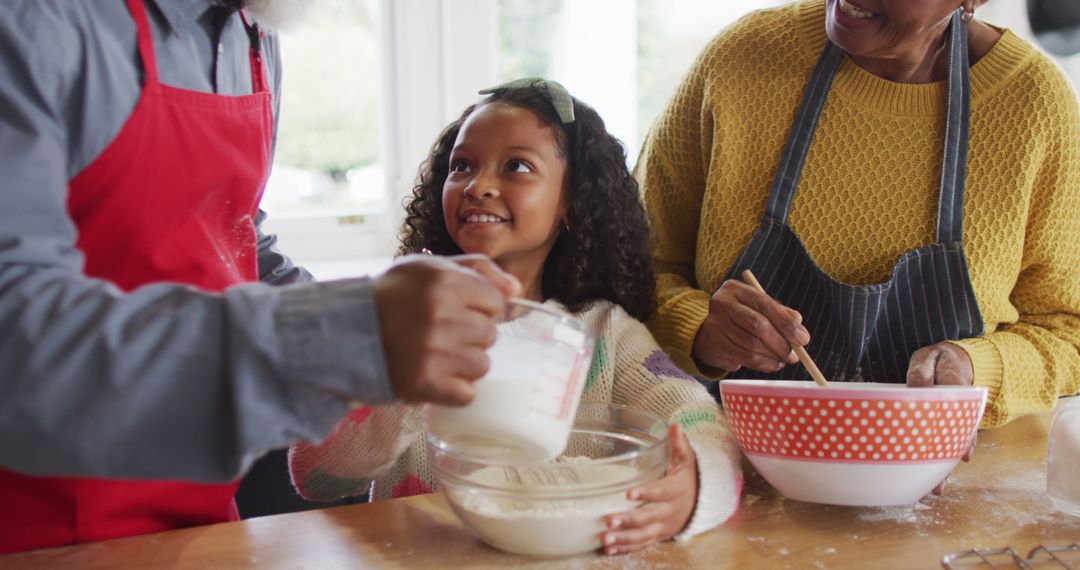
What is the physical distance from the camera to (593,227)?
146cm

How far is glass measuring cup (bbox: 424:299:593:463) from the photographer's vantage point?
788 millimetres

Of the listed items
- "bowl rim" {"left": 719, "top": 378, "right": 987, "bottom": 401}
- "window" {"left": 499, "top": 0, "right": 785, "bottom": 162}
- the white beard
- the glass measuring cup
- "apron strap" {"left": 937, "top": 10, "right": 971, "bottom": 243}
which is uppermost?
"window" {"left": 499, "top": 0, "right": 785, "bottom": 162}

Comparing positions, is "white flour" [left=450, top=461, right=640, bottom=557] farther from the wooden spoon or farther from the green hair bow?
the green hair bow

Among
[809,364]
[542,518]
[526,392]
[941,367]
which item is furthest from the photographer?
[941,367]

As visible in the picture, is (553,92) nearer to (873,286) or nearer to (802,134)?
(802,134)

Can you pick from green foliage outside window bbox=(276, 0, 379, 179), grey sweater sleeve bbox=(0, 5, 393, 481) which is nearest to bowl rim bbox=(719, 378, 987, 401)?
grey sweater sleeve bbox=(0, 5, 393, 481)

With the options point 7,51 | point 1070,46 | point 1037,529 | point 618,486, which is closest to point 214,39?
point 7,51

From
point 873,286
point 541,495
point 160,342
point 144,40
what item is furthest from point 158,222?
point 873,286

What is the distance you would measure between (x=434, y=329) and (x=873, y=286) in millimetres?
874

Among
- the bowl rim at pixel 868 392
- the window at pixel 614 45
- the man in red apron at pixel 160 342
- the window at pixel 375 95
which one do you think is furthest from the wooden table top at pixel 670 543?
the window at pixel 614 45

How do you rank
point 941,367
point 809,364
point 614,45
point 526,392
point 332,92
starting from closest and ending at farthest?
point 526,392, point 809,364, point 941,367, point 332,92, point 614,45

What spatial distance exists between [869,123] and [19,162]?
115cm

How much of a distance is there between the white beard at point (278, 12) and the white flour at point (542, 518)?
49 centimetres

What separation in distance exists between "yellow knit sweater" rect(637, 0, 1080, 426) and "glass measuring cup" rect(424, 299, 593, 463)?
23.3 inches
